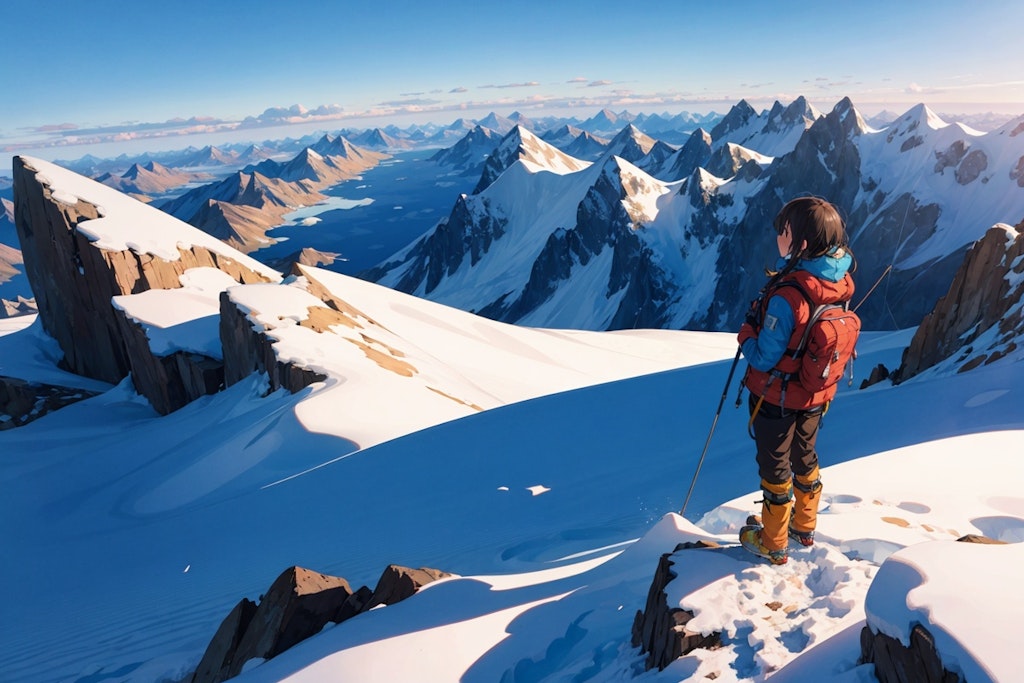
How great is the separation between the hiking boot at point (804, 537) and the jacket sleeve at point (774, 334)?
158 cm

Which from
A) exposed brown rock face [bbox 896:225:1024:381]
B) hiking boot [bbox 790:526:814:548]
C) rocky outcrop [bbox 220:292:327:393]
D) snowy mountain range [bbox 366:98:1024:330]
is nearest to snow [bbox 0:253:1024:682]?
hiking boot [bbox 790:526:814:548]

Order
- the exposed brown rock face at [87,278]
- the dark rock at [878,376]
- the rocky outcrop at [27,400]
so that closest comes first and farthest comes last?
the dark rock at [878,376] → the rocky outcrop at [27,400] → the exposed brown rock face at [87,278]

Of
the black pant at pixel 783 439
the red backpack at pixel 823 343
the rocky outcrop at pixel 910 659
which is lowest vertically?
the rocky outcrop at pixel 910 659

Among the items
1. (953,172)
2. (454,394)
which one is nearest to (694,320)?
(953,172)

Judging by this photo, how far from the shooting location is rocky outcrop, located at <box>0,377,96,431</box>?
1155 inches

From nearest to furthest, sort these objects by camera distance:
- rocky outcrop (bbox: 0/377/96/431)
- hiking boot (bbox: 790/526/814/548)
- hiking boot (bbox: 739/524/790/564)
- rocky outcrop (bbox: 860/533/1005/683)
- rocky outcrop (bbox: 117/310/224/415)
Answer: rocky outcrop (bbox: 860/533/1005/683)
hiking boot (bbox: 739/524/790/564)
hiking boot (bbox: 790/526/814/548)
rocky outcrop (bbox: 117/310/224/415)
rocky outcrop (bbox: 0/377/96/431)

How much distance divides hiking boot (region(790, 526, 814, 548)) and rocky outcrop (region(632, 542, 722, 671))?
114 cm

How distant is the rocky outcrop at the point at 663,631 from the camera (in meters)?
3.99

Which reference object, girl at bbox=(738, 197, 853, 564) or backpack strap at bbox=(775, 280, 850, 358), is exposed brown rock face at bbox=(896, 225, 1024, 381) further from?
backpack strap at bbox=(775, 280, 850, 358)

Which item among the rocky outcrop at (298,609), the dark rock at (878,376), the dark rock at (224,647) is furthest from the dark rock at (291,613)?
the dark rock at (878,376)

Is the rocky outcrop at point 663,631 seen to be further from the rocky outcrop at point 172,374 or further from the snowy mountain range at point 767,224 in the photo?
the snowy mountain range at point 767,224

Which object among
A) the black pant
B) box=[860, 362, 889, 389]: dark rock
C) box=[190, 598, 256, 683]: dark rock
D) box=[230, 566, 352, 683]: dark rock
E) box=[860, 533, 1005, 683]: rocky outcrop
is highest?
the black pant

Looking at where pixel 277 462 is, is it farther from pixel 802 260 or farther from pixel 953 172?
pixel 953 172

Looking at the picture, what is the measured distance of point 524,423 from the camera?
12.4 metres
